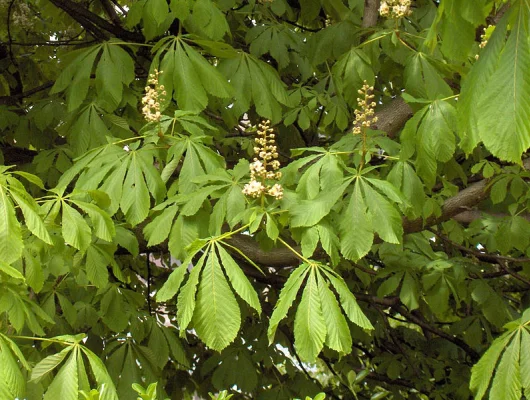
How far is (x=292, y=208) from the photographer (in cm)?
209

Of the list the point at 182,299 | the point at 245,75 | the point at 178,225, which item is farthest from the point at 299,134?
the point at 182,299

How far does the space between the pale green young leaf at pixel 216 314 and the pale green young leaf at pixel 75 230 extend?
404mm

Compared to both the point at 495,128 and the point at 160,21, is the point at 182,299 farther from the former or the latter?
A: the point at 160,21

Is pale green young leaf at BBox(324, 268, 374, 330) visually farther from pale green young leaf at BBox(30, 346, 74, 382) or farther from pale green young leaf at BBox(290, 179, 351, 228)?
pale green young leaf at BBox(30, 346, 74, 382)

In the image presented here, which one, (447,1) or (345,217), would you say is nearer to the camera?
(447,1)

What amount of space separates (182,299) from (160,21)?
45.3 inches

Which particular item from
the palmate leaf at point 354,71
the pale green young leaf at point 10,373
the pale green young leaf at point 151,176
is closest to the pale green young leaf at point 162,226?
the pale green young leaf at point 151,176

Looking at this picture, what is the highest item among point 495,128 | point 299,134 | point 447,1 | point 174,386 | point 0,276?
point 447,1

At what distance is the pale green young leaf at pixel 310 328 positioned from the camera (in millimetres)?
1839

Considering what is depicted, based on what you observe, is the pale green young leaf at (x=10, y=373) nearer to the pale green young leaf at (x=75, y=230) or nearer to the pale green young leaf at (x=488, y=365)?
the pale green young leaf at (x=75, y=230)

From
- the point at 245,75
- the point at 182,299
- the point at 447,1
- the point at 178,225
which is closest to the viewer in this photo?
the point at 447,1

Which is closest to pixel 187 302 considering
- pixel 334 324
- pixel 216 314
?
pixel 216 314

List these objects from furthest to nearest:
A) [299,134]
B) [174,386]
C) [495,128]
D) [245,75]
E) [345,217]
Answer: [174,386] < [299,134] < [245,75] < [345,217] < [495,128]

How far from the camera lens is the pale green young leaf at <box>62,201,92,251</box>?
2.12 metres
